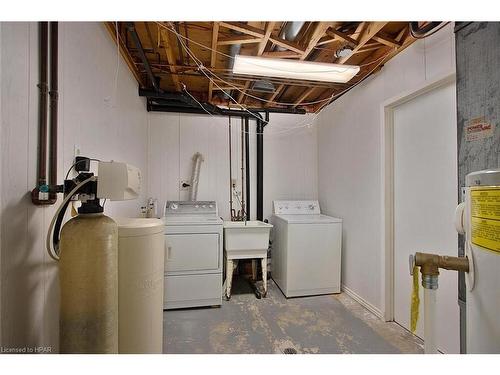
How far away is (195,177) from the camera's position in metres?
3.09

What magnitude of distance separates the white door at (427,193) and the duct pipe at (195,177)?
2244 mm

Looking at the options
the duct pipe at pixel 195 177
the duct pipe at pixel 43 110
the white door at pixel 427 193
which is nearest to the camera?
the duct pipe at pixel 43 110

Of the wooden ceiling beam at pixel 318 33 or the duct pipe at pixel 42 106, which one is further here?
the wooden ceiling beam at pixel 318 33

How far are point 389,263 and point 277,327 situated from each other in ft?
3.82

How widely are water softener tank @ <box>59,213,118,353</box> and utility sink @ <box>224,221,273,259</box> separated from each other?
5.48ft

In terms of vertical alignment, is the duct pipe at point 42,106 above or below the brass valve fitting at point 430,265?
above

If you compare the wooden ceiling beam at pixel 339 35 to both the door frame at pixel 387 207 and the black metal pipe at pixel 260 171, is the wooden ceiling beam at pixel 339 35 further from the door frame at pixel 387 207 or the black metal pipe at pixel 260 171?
the black metal pipe at pixel 260 171

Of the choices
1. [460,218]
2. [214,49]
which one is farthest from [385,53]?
[460,218]

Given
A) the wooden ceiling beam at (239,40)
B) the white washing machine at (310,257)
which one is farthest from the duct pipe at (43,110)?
the white washing machine at (310,257)

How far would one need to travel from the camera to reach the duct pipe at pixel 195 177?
3.09 m

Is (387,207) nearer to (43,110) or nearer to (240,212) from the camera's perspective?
(240,212)

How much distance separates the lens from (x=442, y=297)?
1.64 meters

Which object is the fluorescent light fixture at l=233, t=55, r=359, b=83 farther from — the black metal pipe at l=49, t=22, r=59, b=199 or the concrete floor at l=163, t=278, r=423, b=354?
the concrete floor at l=163, t=278, r=423, b=354

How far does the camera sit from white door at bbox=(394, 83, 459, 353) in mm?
1590
